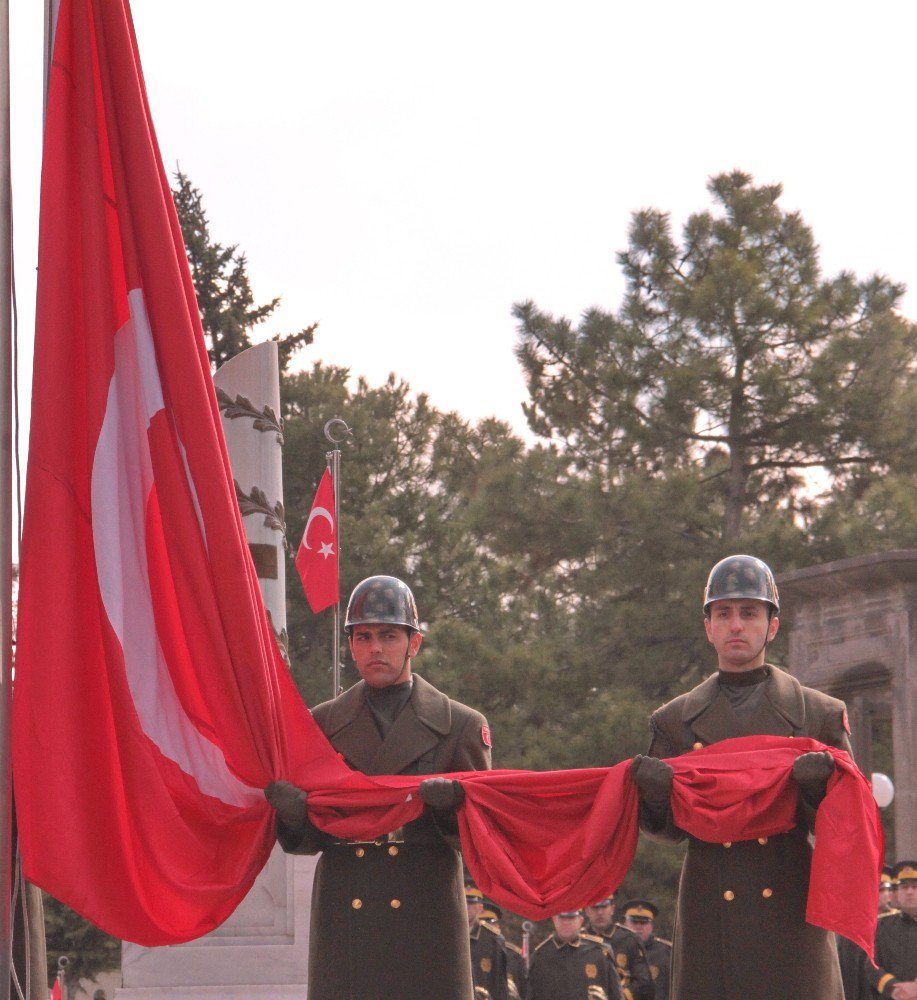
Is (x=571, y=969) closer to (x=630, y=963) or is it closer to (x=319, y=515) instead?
(x=630, y=963)

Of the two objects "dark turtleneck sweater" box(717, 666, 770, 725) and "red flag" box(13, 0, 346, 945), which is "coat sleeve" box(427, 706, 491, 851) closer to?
"red flag" box(13, 0, 346, 945)

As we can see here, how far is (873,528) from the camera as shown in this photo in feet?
94.7

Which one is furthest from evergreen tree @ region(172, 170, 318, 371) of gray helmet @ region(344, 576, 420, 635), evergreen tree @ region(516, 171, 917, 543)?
gray helmet @ region(344, 576, 420, 635)

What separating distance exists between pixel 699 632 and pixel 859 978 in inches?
584

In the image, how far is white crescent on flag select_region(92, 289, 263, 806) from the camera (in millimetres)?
6016

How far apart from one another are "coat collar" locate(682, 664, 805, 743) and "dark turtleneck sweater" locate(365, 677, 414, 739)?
1.06m

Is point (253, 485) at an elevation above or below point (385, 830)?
above

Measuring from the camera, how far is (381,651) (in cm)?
656

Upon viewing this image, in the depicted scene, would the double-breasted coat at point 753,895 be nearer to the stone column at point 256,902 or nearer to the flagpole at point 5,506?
the flagpole at point 5,506

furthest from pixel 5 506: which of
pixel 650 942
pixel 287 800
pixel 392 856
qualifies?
pixel 650 942

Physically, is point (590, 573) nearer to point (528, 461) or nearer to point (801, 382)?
point (528, 461)

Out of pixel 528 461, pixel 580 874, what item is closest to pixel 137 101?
pixel 580 874

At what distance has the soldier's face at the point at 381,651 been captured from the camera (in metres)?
6.57

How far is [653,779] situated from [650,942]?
12.8 metres
